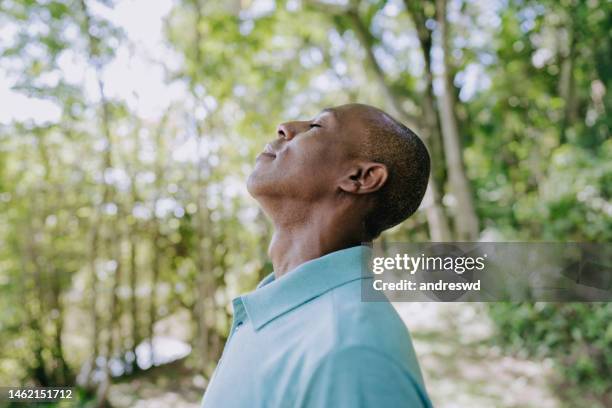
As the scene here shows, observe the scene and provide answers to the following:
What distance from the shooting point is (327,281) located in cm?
106

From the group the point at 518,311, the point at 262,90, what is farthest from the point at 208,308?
the point at 518,311

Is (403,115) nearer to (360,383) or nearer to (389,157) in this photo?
(389,157)

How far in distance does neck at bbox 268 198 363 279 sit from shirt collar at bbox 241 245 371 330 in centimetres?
7

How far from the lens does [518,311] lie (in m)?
5.23

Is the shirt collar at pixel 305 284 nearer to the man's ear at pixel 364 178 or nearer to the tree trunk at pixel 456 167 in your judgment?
the man's ear at pixel 364 178

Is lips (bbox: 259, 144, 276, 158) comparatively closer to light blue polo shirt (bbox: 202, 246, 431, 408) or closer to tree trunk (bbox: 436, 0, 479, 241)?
light blue polo shirt (bbox: 202, 246, 431, 408)

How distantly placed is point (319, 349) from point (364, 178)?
0.49 m

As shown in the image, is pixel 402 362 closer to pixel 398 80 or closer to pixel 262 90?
pixel 262 90

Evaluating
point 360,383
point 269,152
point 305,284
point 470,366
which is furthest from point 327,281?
point 470,366

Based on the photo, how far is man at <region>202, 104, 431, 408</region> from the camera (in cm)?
78

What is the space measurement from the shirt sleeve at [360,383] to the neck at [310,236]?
0.44 m

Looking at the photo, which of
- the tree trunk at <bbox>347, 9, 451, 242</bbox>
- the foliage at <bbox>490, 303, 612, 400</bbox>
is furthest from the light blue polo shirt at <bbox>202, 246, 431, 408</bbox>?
the tree trunk at <bbox>347, 9, 451, 242</bbox>

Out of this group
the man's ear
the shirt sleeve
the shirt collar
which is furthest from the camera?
the man's ear

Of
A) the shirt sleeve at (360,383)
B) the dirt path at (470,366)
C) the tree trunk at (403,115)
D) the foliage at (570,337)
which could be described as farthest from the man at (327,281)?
the tree trunk at (403,115)
